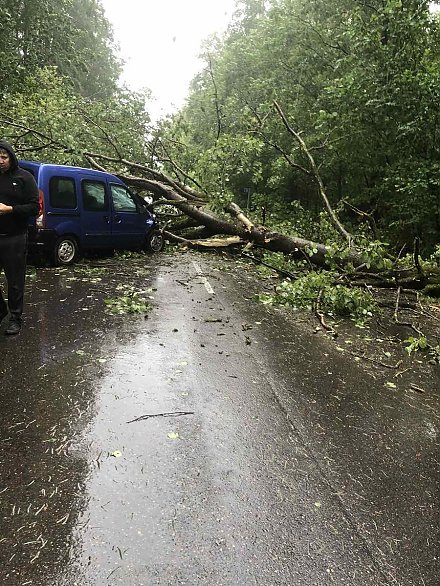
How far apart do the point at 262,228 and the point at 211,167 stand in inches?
102

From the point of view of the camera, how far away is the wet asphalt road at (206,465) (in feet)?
7.70

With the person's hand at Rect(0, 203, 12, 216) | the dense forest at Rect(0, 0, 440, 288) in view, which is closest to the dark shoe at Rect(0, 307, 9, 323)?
the person's hand at Rect(0, 203, 12, 216)

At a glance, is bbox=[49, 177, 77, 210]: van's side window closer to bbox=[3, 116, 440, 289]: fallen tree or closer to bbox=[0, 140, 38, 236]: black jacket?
bbox=[3, 116, 440, 289]: fallen tree

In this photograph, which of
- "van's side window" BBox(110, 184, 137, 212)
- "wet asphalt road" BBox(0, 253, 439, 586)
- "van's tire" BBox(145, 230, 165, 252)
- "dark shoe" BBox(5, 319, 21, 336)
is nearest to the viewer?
"wet asphalt road" BBox(0, 253, 439, 586)

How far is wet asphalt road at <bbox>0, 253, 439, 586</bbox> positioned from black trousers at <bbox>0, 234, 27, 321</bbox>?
503 millimetres

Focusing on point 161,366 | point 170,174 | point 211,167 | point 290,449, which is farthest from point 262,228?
point 290,449

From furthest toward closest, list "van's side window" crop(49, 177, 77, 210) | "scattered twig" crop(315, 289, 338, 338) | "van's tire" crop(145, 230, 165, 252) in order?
"van's tire" crop(145, 230, 165, 252) < "van's side window" crop(49, 177, 77, 210) < "scattered twig" crop(315, 289, 338, 338)

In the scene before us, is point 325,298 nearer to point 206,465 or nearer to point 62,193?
point 206,465

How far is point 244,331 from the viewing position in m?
6.52

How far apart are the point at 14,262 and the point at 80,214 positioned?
5036mm

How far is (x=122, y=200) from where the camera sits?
38.0ft

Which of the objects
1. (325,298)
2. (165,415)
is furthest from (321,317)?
(165,415)

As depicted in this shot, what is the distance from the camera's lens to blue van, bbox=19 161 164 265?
9.24 meters

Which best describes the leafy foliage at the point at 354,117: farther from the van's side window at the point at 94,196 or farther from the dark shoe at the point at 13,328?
the dark shoe at the point at 13,328
